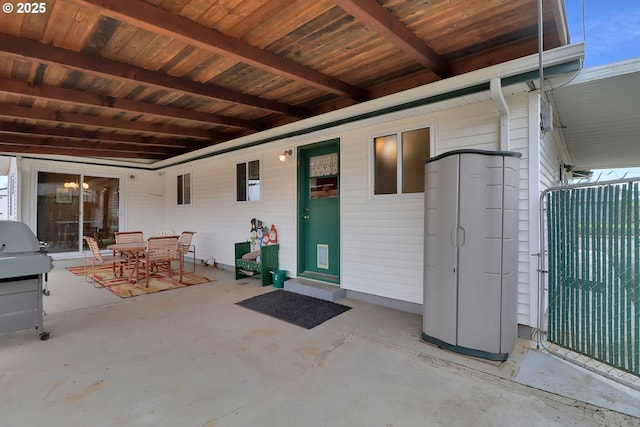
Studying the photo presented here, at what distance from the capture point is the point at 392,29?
→ 2.55 meters

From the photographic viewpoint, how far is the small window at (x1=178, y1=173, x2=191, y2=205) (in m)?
8.39

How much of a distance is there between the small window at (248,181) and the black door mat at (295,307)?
2.29m

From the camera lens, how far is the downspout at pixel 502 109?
300 cm

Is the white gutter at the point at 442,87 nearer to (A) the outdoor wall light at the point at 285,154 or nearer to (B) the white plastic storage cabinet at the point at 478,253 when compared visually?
(A) the outdoor wall light at the point at 285,154

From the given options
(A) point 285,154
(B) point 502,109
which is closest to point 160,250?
(A) point 285,154

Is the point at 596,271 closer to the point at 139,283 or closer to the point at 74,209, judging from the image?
the point at 139,283

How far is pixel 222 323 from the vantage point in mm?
3656

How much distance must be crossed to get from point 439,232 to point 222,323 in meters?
2.67

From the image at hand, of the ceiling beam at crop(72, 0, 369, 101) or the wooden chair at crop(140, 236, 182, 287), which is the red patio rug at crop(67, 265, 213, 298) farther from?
the ceiling beam at crop(72, 0, 369, 101)

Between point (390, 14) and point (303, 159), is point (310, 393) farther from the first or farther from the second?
point (303, 159)

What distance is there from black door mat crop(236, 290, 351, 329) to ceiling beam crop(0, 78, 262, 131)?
3.10 metres

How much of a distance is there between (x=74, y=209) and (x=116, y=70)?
22.0 feet

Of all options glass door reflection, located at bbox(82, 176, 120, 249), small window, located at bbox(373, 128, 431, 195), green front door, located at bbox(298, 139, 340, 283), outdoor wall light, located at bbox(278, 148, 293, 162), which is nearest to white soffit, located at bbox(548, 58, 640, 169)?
small window, located at bbox(373, 128, 431, 195)

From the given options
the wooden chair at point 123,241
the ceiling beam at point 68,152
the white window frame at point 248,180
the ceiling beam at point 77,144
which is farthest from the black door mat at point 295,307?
the ceiling beam at point 68,152
